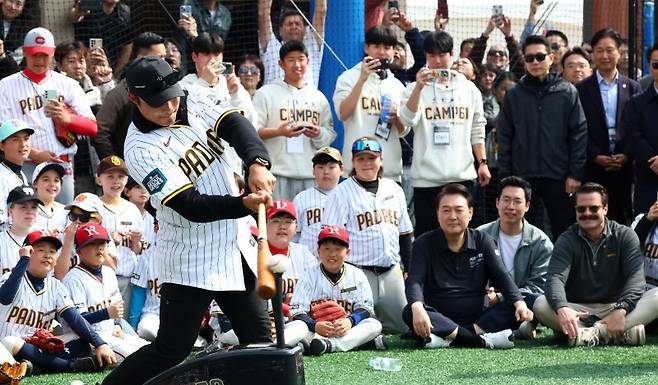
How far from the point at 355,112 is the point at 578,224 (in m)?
2.12

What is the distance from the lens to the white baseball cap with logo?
8672mm

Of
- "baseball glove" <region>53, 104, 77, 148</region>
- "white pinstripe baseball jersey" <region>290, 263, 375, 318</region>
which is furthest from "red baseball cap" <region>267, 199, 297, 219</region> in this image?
"baseball glove" <region>53, 104, 77, 148</region>

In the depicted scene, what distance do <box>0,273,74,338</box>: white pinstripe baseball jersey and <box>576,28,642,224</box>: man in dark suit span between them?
4192 millimetres

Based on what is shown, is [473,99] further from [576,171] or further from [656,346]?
[656,346]

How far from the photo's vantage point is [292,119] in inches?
365

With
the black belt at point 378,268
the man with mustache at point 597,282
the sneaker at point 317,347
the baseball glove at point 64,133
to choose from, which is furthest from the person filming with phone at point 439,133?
the baseball glove at point 64,133

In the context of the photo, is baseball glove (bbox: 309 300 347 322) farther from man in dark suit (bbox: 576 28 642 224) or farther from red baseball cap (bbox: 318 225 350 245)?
man in dark suit (bbox: 576 28 642 224)

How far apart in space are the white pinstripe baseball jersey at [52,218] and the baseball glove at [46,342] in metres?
1.12

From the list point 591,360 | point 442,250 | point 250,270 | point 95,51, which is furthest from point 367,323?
point 95,51

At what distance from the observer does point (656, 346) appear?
758cm

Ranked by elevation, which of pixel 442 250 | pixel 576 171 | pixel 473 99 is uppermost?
pixel 473 99

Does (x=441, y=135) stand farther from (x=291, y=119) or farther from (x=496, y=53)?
(x=496, y=53)

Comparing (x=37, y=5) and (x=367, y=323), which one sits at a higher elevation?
(x=37, y=5)

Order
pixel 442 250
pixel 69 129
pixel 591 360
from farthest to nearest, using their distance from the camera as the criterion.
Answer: pixel 69 129
pixel 442 250
pixel 591 360
